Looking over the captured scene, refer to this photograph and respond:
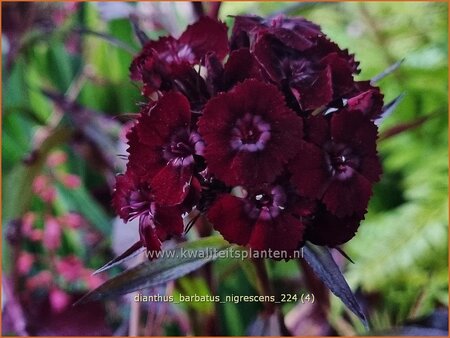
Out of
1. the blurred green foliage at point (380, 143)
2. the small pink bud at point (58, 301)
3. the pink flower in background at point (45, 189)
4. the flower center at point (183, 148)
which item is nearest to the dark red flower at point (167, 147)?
the flower center at point (183, 148)

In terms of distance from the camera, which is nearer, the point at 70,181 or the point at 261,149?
the point at 261,149

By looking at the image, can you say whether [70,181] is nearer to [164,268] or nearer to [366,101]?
[164,268]

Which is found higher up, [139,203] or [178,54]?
[178,54]

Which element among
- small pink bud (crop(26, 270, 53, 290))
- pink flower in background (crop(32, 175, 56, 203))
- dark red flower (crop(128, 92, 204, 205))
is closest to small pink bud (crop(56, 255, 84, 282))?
small pink bud (crop(26, 270, 53, 290))

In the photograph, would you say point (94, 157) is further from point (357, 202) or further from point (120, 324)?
point (357, 202)

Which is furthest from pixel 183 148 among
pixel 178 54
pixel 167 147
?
pixel 178 54

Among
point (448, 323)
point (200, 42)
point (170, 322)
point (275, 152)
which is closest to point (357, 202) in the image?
point (275, 152)

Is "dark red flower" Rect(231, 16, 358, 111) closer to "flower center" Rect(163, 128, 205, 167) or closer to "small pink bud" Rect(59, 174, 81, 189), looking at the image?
"flower center" Rect(163, 128, 205, 167)
